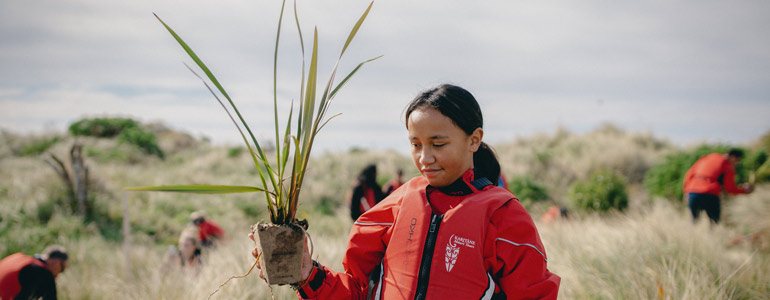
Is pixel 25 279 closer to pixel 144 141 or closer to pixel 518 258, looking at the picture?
pixel 518 258

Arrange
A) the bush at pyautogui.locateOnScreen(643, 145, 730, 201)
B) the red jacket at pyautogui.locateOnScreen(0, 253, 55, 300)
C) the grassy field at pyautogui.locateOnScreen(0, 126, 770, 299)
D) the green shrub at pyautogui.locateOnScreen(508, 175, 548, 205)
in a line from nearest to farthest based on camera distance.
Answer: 1. the grassy field at pyautogui.locateOnScreen(0, 126, 770, 299)
2. the red jacket at pyautogui.locateOnScreen(0, 253, 55, 300)
3. the bush at pyautogui.locateOnScreen(643, 145, 730, 201)
4. the green shrub at pyautogui.locateOnScreen(508, 175, 548, 205)

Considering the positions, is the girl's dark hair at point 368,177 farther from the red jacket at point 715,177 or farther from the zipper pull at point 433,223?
the red jacket at point 715,177

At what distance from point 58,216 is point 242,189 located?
33.8 ft

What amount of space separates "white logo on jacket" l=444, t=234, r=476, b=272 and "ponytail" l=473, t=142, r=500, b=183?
453 mm

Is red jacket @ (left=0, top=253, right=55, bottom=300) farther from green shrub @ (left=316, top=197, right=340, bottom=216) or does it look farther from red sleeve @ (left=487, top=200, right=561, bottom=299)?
green shrub @ (left=316, top=197, right=340, bottom=216)

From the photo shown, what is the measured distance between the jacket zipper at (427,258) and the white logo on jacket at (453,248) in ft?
0.20

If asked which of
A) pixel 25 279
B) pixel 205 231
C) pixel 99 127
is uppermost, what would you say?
pixel 25 279

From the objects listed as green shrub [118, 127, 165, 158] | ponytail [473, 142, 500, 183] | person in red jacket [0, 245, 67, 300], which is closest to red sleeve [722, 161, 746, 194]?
ponytail [473, 142, 500, 183]

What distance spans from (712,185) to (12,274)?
9.63 metres

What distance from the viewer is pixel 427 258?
1.58 m

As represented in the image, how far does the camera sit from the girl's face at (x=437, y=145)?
1646 millimetres

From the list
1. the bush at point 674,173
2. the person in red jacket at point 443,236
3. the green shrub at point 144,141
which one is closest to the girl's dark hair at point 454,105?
the person in red jacket at point 443,236

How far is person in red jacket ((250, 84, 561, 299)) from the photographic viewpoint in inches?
60.0

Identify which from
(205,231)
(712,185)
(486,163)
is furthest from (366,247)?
(712,185)
